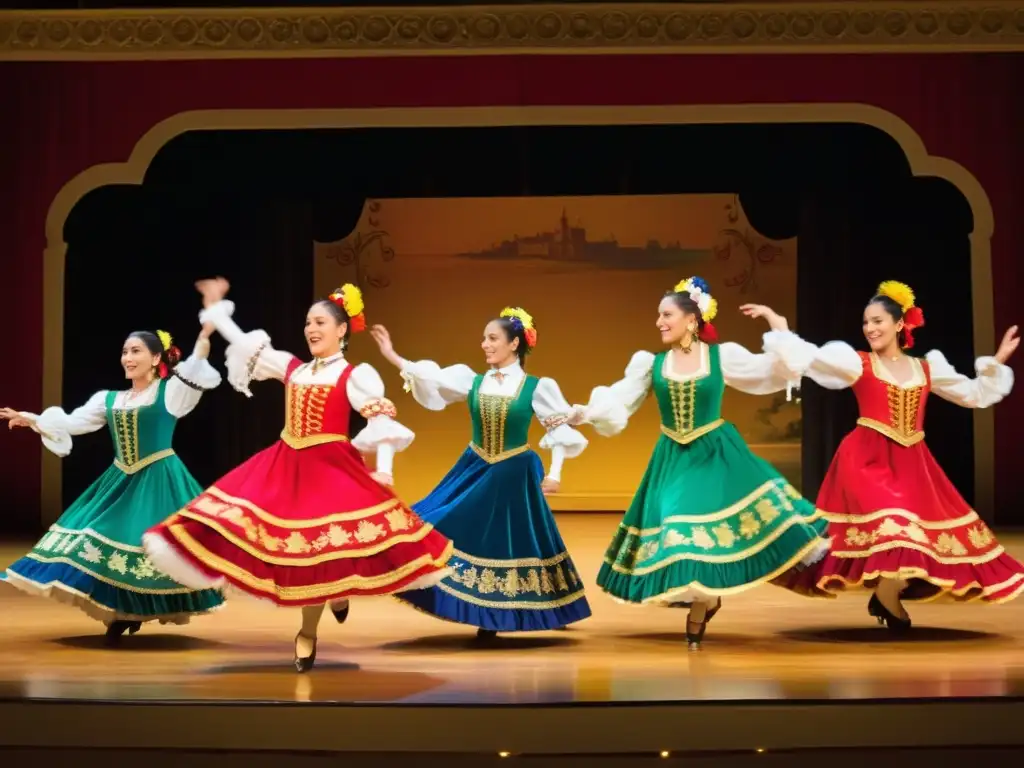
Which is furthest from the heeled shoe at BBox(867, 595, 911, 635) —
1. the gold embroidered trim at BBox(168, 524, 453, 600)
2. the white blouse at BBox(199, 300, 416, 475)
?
the gold embroidered trim at BBox(168, 524, 453, 600)

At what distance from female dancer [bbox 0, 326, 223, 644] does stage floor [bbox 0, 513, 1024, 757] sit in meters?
0.16

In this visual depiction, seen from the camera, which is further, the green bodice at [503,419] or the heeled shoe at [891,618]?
the heeled shoe at [891,618]

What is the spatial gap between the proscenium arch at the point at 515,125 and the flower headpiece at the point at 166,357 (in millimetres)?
3564

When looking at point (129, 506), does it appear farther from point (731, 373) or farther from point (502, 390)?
point (731, 373)

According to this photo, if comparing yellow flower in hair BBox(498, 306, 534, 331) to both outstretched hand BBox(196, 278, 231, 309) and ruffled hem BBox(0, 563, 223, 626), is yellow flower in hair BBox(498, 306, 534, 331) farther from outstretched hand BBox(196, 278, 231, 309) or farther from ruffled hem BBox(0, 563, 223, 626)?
ruffled hem BBox(0, 563, 223, 626)

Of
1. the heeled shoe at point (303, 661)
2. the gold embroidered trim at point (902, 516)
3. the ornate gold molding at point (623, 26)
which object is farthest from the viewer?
the ornate gold molding at point (623, 26)

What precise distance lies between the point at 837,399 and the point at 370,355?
3031 millimetres

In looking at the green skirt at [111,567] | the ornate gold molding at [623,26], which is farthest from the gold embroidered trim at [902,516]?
the ornate gold molding at [623,26]

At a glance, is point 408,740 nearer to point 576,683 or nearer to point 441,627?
point 576,683

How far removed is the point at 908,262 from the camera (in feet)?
28.7

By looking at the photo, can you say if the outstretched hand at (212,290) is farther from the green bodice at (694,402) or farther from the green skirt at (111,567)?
the green bodice at (694,402)

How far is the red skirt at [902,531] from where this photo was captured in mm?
4508

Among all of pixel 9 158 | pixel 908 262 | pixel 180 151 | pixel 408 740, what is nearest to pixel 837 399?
pixel 908 262

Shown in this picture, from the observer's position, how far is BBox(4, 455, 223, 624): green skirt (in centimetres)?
452
